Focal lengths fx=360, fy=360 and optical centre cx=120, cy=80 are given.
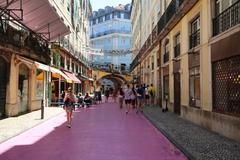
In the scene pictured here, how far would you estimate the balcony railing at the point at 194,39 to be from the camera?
15.2 m

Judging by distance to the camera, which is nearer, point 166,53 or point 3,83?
point 3,83

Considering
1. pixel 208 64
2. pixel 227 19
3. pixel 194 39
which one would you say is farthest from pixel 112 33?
pixel 227 19

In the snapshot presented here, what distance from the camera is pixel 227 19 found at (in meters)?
11.4

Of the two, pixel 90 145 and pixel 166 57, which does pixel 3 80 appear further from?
pixel 166 57

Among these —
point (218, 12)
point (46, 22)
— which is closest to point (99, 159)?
point (218, 12)

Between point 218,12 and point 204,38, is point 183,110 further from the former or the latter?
point 218,12

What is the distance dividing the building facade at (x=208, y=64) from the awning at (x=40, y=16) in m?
6.30

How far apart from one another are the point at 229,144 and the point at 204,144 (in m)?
0.64

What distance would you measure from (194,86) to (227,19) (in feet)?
16.1

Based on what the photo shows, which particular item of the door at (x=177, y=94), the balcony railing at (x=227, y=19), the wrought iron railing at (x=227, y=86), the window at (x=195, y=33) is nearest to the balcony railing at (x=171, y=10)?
the window at (x=195, y=33)

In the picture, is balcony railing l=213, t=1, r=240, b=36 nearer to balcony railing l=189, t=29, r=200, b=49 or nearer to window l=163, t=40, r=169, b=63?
balcony railing l=189, t=29, r=200, b=49

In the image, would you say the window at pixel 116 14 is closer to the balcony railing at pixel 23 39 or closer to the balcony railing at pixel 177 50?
the balcony railing at pixel 23 39

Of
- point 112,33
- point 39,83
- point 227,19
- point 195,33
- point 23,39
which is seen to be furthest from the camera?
point 112,33

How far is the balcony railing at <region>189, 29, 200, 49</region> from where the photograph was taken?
15.2m
